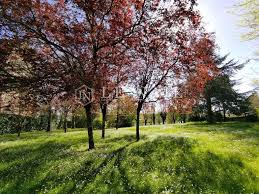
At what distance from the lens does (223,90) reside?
5384 centimetres

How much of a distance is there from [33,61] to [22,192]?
7.04 m

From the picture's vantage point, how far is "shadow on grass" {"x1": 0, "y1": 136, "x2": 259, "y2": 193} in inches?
579

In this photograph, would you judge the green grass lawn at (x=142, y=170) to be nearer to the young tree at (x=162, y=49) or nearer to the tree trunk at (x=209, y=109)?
the young tree at (x=162, y=49)

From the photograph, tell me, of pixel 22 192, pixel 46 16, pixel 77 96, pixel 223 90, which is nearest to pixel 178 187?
pixel 22 192

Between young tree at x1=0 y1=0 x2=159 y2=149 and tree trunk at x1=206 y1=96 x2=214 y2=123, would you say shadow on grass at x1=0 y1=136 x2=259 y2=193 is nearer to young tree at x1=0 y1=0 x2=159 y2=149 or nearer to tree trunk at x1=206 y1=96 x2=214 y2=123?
young tree at x1=0 y1=0 x2=159 y2=149

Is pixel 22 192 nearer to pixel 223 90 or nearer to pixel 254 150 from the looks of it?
pixel 254 150

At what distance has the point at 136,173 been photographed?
16359 millimetres

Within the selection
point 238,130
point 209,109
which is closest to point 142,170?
point 238,130

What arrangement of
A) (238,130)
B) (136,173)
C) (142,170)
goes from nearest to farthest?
(136,173)
(142,170)
(238,130)

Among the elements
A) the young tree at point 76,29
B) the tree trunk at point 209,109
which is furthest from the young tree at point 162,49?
the tree trunk at point 209,109

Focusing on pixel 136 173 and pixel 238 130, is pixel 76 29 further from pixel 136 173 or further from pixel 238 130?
pixel 238 130

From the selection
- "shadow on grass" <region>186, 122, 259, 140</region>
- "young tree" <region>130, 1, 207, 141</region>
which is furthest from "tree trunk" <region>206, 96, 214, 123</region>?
"young tree" <region>130, 1, 207, 141</region>

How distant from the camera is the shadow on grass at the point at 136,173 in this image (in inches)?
579

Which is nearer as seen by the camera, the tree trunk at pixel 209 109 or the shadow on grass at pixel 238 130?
the shadow on grass at pixel 238 130
